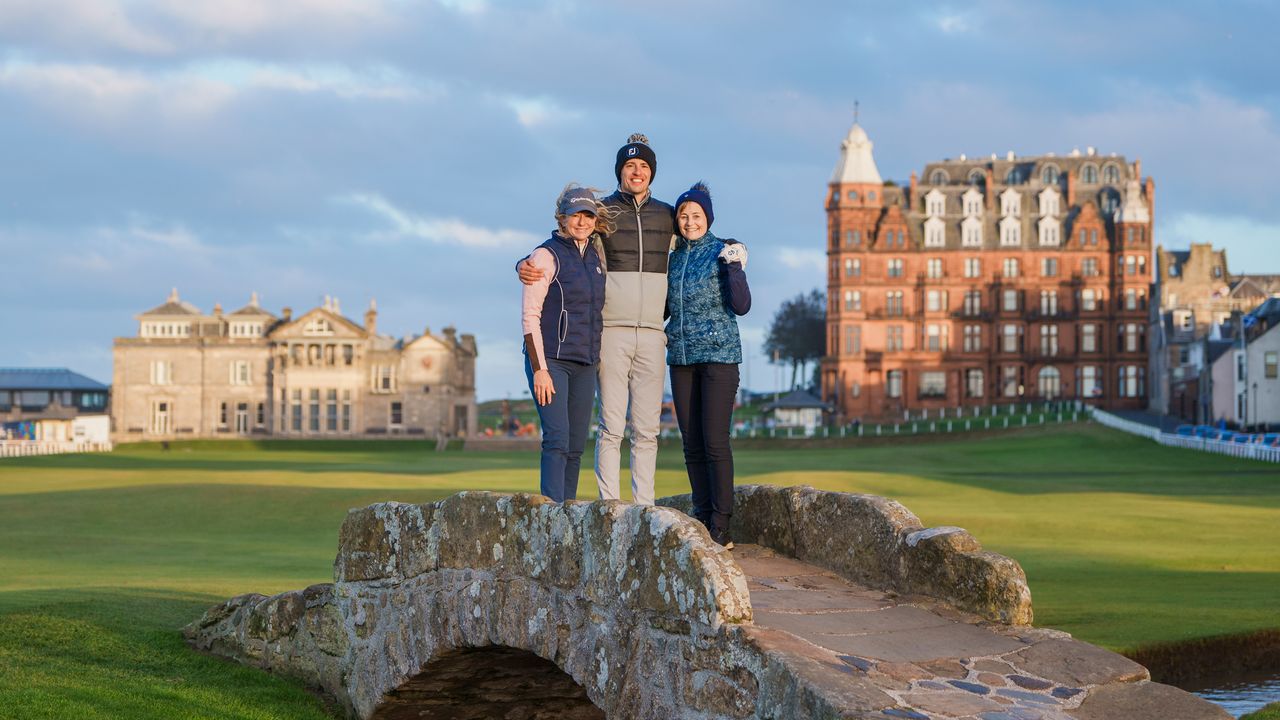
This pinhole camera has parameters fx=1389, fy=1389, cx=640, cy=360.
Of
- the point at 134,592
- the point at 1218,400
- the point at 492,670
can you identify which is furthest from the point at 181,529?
the point at 1218,400

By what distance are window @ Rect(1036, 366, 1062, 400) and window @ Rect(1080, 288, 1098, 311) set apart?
593 centimetres

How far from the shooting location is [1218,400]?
99.4 meters

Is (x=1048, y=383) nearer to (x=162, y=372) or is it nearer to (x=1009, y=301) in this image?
(x=1009, y=301)

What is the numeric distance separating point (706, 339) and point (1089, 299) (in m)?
112

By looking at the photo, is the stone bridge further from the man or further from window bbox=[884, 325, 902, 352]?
window bbox=[884, 325, 902, 352]

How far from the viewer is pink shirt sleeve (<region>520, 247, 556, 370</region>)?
36.2 ft

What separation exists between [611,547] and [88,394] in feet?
419

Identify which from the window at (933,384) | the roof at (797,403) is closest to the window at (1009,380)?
the window at (933,384)

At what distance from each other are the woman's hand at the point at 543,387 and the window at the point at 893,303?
10864 centimetres

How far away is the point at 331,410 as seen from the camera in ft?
392

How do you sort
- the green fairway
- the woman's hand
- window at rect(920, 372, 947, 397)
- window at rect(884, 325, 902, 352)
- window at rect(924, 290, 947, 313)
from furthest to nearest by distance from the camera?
window at rect(920, 372, 947, 397), window at rect(924, 290, 947, 313), window at rect(884, 325, 902, 352), the green fairway, the woman's hand

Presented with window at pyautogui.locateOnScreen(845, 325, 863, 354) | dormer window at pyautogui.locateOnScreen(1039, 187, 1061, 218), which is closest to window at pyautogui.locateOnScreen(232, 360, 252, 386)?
window at pyautogui.locateOnScreen(845, 325, 863, 354)

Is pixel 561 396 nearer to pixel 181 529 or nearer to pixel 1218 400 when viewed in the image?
pixel 181 529

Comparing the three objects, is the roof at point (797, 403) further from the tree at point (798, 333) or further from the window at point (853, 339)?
the tree at point (798, 333)
